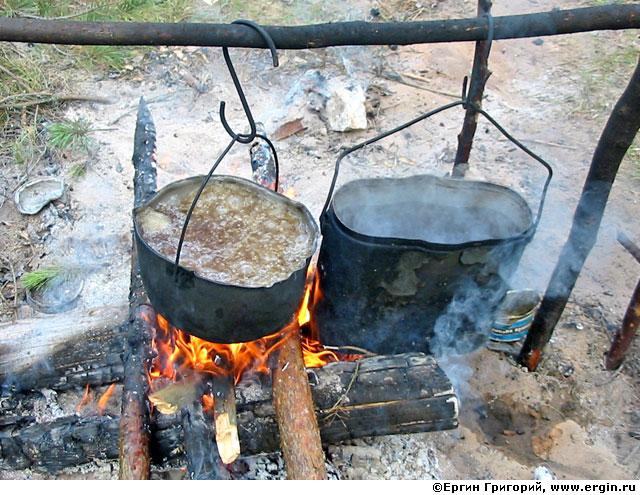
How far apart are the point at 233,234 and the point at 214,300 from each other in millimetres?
385

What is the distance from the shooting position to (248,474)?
2.67m

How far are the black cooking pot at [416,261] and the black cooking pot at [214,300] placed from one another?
0.49 meters

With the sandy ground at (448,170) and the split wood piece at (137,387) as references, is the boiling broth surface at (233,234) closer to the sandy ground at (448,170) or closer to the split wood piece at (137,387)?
the split wood piece at (137,387)

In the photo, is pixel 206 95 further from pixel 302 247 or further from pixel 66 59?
pixel 302 247

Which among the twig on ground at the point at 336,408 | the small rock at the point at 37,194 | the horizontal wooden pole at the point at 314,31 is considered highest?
the horizontal wooden pole at the point at 314,31

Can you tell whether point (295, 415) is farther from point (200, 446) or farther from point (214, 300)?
point (214, 300)

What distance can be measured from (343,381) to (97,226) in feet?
8.20

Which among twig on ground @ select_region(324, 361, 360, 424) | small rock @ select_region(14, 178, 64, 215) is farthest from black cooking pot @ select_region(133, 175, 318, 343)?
small rock @ select_region(14, 178, 64, 215)

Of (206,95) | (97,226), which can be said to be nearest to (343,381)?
(97,226)

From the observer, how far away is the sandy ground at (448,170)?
2861mm

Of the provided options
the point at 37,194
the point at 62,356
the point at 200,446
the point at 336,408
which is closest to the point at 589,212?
the point at 336,408

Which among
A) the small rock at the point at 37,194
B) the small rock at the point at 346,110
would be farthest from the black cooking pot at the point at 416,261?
the small rock at the point at 37,194

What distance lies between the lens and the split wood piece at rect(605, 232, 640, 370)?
2.92 metres

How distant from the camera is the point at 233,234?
236cm
